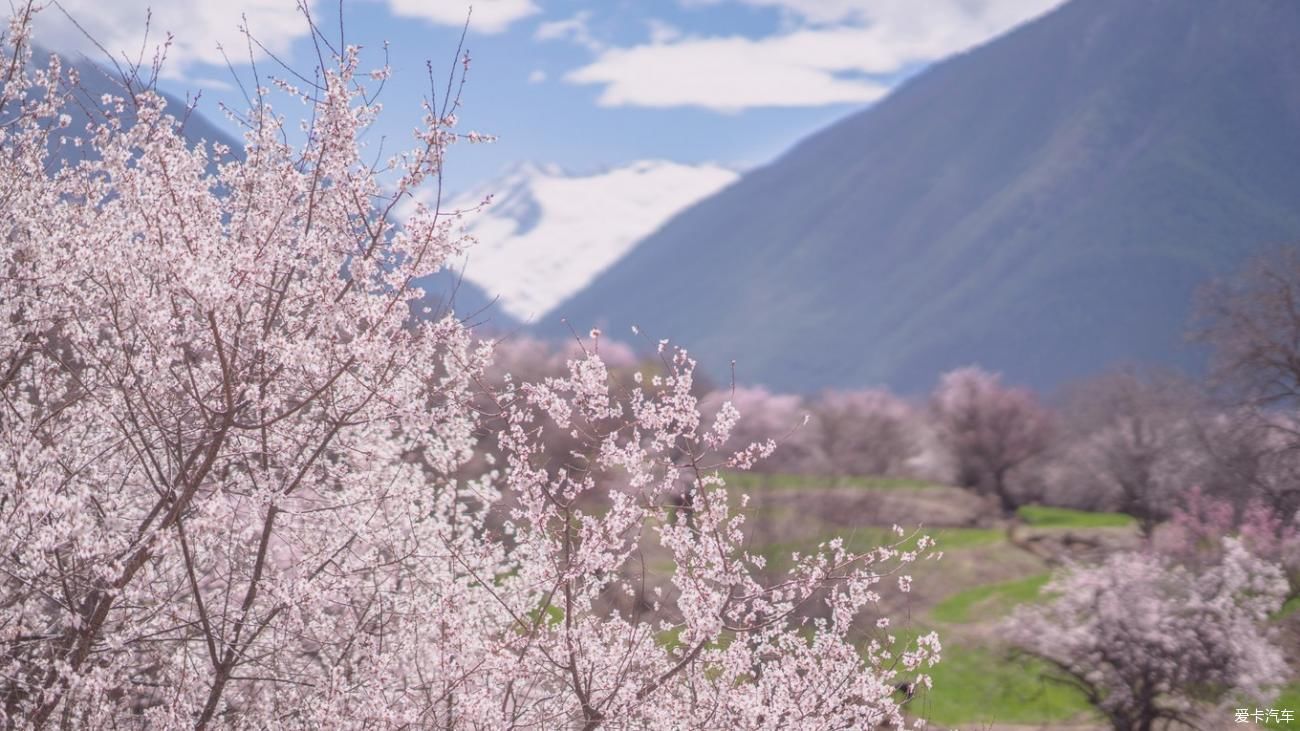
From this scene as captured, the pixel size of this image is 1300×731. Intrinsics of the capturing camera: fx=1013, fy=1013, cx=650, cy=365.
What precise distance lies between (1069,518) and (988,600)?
43.4ft

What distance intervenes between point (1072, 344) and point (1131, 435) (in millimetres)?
162029

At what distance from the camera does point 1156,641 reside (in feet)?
58.6

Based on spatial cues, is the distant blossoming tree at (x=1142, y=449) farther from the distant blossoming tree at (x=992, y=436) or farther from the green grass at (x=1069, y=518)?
the distant blossoming tree at (x=992, y=436)

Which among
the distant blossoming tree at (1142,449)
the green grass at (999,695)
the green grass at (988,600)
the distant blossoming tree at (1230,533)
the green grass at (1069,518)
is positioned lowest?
the green grass at (999,695)

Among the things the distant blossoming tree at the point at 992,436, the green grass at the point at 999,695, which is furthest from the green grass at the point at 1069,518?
the green grass at the point at 999,695

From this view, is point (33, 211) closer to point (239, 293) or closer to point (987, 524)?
point (239, 293)

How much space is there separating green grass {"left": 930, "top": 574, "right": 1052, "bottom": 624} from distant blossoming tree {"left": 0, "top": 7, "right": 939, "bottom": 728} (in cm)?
2568

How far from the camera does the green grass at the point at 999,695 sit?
2303cm

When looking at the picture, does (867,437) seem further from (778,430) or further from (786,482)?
(786,482)

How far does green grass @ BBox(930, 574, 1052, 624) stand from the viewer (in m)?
31.4

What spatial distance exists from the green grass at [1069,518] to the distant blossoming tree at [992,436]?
5.93 ft

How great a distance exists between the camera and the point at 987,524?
42.1m

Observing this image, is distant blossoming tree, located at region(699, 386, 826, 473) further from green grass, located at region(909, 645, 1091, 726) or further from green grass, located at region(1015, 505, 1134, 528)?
green grass, located at region(1015, 505, 1134, 528)

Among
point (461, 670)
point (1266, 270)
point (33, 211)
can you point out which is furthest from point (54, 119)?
point (1266, 270)
